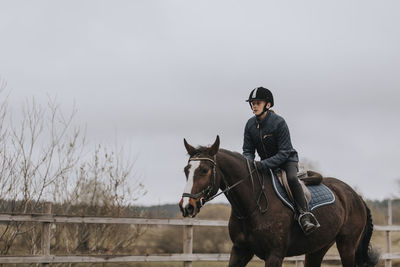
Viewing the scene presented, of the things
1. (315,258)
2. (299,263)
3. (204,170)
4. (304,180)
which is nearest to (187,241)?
(315,258)

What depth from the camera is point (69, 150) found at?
899 cm

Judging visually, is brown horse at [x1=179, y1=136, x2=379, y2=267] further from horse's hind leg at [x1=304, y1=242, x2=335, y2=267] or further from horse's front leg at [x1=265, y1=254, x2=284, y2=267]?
horse's hind leg at [x1=304, y1=242, x2=335, y2=267]

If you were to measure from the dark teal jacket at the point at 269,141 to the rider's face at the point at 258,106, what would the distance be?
4.0 inches

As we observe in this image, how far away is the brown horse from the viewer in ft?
16.8

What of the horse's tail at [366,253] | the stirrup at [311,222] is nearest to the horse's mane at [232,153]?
the stirrup at [311,222]

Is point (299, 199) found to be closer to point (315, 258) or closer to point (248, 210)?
point (248, 210)

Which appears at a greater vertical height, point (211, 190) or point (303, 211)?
point (211, 190)

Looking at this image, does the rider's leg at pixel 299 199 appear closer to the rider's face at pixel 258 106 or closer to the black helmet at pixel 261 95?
the rider's face at pixel 258 106

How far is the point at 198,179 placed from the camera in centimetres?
507

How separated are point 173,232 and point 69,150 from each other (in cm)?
497

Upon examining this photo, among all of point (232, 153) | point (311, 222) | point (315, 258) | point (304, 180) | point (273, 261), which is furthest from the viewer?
point (315, 258)

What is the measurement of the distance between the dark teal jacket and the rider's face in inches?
4.0

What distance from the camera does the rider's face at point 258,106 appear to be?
604cm

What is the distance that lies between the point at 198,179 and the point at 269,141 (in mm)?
1300
